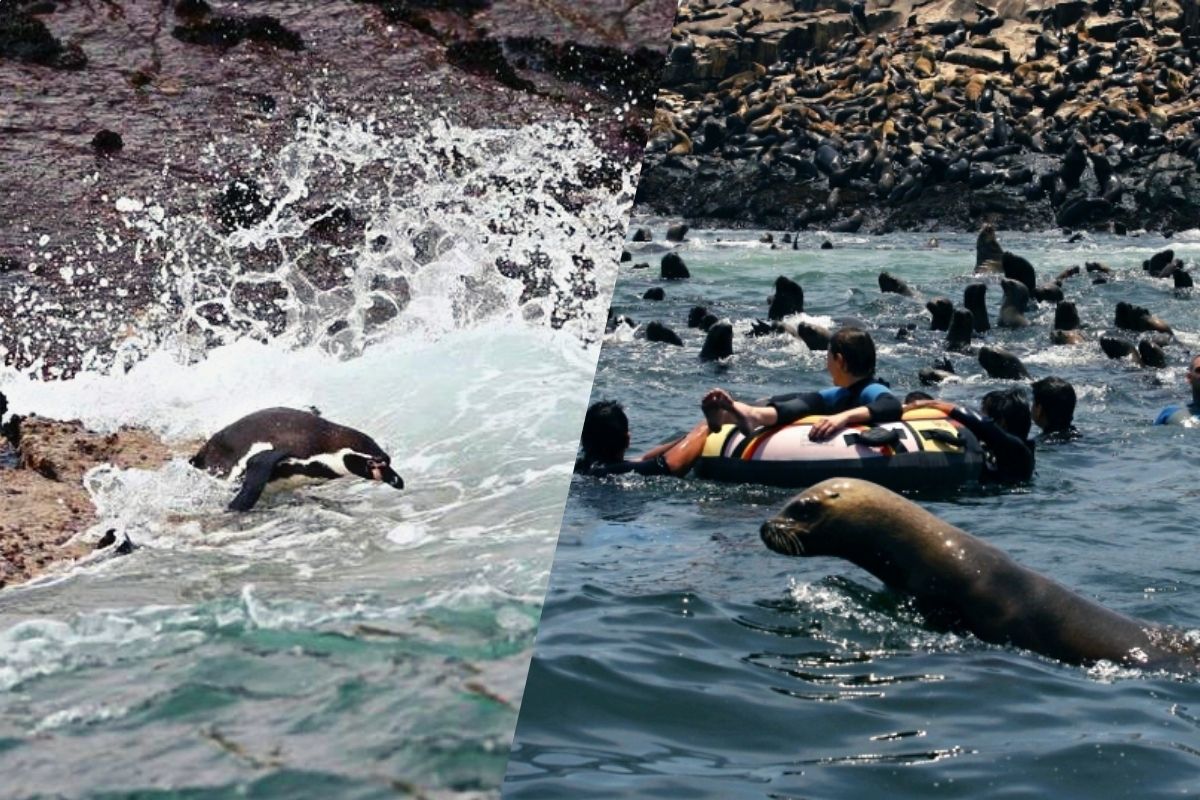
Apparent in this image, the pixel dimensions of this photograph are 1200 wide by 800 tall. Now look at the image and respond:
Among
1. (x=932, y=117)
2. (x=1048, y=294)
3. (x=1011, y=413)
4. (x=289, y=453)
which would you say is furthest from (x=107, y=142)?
(x=932, y=117)

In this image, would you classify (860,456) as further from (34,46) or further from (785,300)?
(34,46)

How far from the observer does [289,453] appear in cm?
693

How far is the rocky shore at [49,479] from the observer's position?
20.9ft

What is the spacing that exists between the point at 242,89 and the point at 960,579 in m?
8.57

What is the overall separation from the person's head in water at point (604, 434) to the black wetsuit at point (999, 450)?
61.3 inches

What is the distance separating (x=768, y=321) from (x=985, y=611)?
911 centimetres

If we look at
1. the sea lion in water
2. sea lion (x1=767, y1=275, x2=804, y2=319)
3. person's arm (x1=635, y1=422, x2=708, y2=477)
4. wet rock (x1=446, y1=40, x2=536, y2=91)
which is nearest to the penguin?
person's arm (x1=635, y1=422, x2=708, y2=477)

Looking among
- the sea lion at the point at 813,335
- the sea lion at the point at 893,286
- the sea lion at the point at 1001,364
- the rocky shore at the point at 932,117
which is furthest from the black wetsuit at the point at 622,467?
the rocky shore at the point at 932,117

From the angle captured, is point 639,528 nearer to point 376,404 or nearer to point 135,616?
point 376,404

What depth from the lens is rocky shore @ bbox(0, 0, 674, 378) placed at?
11367 millimetres

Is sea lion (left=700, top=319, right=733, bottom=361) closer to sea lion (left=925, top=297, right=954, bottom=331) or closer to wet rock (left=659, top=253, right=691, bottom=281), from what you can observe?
sea lion (left=925, top=297, right=954, bottom=331)

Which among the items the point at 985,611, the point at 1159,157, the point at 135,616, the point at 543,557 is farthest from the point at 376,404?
the point at 1159,157

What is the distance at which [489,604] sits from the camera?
5.43 meters

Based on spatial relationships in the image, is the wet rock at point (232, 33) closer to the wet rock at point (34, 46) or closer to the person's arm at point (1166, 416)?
the wet rock at point (34, 46)
